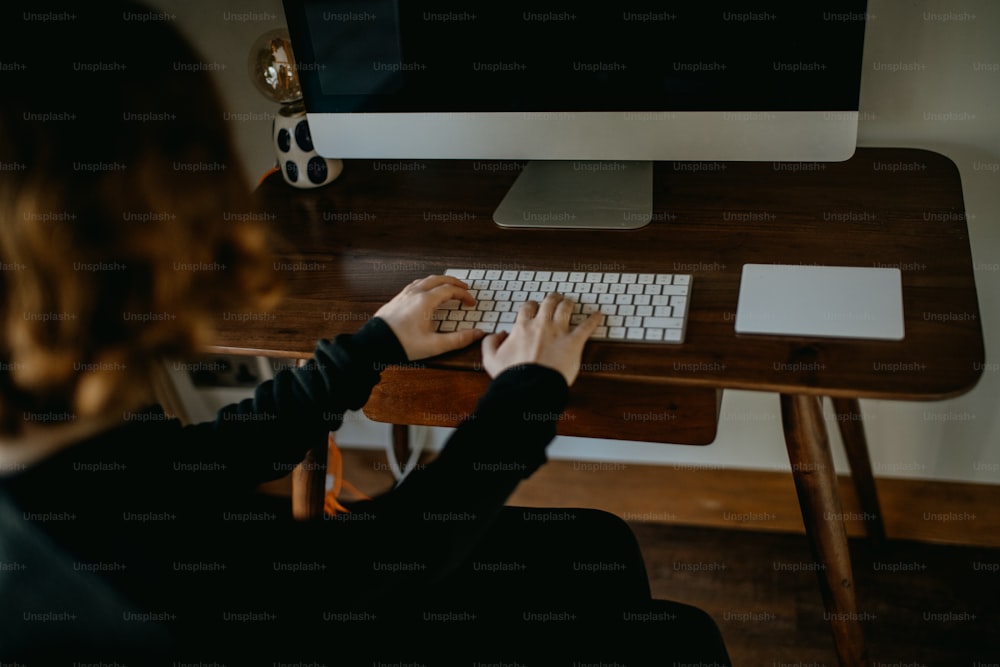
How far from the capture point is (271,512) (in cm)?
69

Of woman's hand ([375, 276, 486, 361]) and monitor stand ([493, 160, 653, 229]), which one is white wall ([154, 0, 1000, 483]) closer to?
monitor stand ([493, 160, 653, 229])

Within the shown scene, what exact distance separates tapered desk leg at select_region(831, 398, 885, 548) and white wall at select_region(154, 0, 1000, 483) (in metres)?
0.12

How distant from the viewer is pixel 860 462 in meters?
1.37

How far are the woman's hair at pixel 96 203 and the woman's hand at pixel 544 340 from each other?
295 millimetres

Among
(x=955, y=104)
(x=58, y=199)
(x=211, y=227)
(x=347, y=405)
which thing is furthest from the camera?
(x=955, y=104)

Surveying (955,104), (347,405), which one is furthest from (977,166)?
(347,405)

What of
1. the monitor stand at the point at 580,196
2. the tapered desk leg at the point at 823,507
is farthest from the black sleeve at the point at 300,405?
the tapered desk leg at the point at 823,507

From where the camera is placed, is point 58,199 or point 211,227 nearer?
point 58,199

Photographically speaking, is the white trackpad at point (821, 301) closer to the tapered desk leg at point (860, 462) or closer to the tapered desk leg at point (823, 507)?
the tapered desk leg at point (823, 507)

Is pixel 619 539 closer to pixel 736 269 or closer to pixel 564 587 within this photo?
pixel 564 587

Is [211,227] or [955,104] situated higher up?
[211,227]

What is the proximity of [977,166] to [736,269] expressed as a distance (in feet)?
1.71

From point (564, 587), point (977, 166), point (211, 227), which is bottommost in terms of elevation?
point (564, 587)

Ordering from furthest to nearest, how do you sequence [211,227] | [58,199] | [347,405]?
[347,405] → [211,227] → [58,199]
